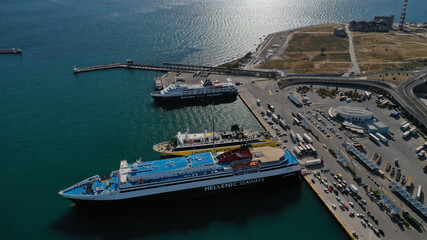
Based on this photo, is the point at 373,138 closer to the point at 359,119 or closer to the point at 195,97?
the point at 359,119

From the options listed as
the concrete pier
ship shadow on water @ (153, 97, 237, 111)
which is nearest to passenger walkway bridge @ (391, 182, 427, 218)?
ship shadow on water @ (153, 97, 237, 111)

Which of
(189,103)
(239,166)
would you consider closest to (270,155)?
(239,166)

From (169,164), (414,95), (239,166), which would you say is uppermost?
(414,95)

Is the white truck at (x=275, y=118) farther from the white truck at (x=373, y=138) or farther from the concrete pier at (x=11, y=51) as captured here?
the concrete pier at (x=11, y=51)

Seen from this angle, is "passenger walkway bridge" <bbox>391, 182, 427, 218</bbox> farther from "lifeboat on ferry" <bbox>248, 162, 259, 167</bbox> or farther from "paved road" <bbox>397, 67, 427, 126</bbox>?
"paved road" <bbox>397, 67, 427, 126</bbox>

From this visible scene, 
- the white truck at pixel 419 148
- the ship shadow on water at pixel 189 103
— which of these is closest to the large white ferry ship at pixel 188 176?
the white truck at pixel 419 148

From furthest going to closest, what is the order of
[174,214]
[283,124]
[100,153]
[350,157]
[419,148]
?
[283,124], [100,153], [419,148], [350,157], [174,214]
